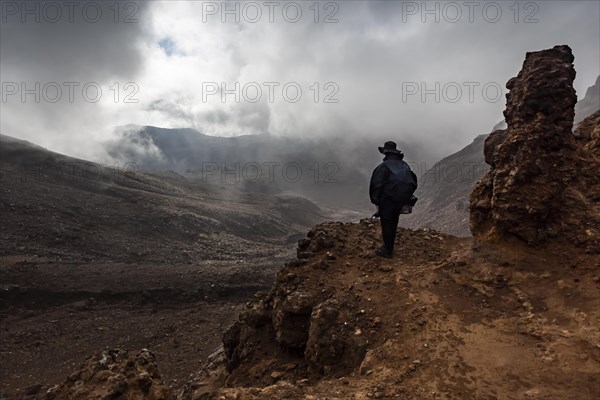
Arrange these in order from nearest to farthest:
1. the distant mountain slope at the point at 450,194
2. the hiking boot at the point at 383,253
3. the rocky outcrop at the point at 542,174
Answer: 1. the rocky outcrop at the point at 542,174
2. the hiking boot at the point at 383,253
3. the distant mountain slope at the point at 450,194

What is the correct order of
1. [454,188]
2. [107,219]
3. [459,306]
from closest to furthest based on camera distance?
1. [459,306]
2. [107,219]
3. [454,188]

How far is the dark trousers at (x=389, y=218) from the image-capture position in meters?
6.37

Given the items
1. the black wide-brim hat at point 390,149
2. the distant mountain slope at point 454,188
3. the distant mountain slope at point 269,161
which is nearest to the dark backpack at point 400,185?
the black wide-brim hat at point 390,149

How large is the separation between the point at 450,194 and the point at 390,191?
5092cm

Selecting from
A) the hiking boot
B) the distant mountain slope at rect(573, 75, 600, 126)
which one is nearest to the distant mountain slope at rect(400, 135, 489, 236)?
the distant mountain slope at rect(573, 75, 600, 126)

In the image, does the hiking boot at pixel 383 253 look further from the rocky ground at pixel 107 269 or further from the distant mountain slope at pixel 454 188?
the distant mountain slope at pixel 454 188

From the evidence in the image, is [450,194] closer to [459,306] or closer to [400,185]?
[400,185]

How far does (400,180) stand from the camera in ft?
20.7

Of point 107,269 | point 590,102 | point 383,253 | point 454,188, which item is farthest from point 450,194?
point 383,253

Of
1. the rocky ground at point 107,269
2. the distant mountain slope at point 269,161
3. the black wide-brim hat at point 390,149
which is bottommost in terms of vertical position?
the rocky ground at point 107,269

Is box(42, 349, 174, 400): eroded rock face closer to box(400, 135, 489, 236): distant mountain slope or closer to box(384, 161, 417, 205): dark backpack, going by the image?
box(384, 161, 417, 205): dark backpack

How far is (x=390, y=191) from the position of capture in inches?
249

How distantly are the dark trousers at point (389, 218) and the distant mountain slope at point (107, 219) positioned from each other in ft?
67.9

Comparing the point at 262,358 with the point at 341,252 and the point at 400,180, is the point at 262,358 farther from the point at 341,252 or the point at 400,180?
the point at 400,180
